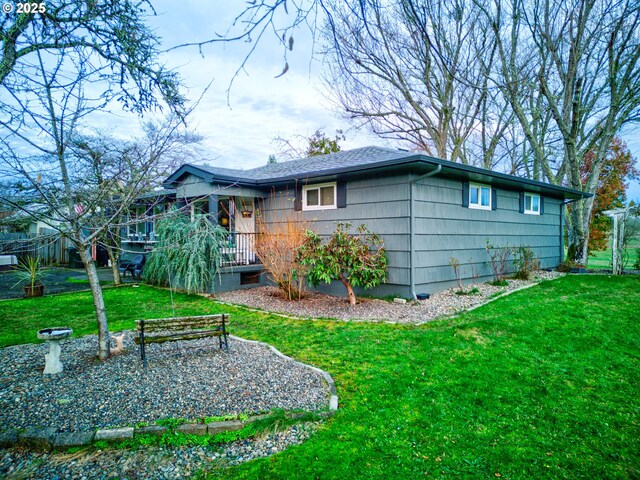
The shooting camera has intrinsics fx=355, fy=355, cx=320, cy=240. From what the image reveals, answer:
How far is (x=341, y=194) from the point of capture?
9.25 metres

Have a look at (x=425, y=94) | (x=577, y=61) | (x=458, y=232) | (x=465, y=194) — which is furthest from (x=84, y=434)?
(x=425, y=94)

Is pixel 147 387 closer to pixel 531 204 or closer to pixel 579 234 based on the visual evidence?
pixel 531 204

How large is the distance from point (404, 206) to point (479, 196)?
3632 mm

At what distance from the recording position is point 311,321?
6.77 meters

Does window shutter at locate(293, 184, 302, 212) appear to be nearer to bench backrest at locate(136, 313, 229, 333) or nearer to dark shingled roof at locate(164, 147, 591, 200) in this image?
dark shingled roof at locate(164, 147, 591, 200)

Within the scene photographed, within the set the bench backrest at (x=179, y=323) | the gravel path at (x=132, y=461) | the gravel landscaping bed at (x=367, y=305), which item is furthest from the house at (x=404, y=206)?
the gravel path at (x=132, y=461)

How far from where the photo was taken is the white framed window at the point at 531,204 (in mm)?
12312

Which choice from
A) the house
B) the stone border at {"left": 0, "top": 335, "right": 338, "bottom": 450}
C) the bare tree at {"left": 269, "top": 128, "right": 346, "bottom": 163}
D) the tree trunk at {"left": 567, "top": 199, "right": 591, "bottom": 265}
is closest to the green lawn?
the stone border at {"left": 0, "top": 335, "right": 338, "bottom": 450}

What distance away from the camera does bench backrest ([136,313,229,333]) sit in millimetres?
4539

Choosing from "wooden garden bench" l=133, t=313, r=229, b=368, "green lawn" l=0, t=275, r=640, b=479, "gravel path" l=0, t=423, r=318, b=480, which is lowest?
"gravel path" l=0, t=423, r=318, b=480

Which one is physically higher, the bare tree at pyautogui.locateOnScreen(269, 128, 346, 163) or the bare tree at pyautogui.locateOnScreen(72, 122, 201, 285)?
the bare tree at pyautogui.locateOnScreen(269, 128, 346, 163)

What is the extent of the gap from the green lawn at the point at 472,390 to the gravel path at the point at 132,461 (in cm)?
18

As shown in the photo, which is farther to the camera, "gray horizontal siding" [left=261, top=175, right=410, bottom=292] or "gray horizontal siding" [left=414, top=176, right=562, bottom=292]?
"gray horizontal siding" [left=414, top=176, right=562, bottom=292]

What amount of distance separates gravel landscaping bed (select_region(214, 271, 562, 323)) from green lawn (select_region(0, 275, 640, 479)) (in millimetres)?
529
